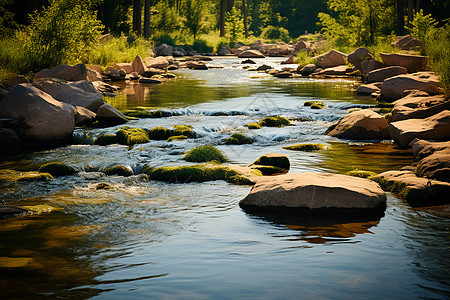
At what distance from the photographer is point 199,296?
410 cm

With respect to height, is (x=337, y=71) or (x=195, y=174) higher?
(x=337, y=71)

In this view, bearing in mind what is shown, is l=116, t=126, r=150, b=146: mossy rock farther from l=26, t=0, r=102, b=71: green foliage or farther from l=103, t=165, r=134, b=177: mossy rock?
l=26, t=0, r=102, b=71: green foliage

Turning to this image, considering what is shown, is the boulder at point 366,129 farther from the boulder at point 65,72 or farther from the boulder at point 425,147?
the boulder at point 65,72

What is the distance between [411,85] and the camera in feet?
49.6

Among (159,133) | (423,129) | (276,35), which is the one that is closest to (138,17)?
(159,133)

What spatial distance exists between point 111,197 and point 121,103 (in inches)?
379

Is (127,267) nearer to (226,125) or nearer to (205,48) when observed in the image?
(226,125)

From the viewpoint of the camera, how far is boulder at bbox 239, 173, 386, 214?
606 cm

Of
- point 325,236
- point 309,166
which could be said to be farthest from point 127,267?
point 309,166

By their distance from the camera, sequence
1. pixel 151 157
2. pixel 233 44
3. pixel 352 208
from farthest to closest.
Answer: pixel 233 44, pixel 151 157, pixel 352 208

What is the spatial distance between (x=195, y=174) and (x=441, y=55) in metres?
11.1

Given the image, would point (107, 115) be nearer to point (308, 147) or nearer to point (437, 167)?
point (308, 147)

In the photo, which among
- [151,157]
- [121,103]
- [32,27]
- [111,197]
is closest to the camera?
[111,197]

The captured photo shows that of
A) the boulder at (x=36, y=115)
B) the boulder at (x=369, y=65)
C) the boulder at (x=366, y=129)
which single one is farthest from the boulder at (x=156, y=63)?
the boulder at (x=366, y=129)
